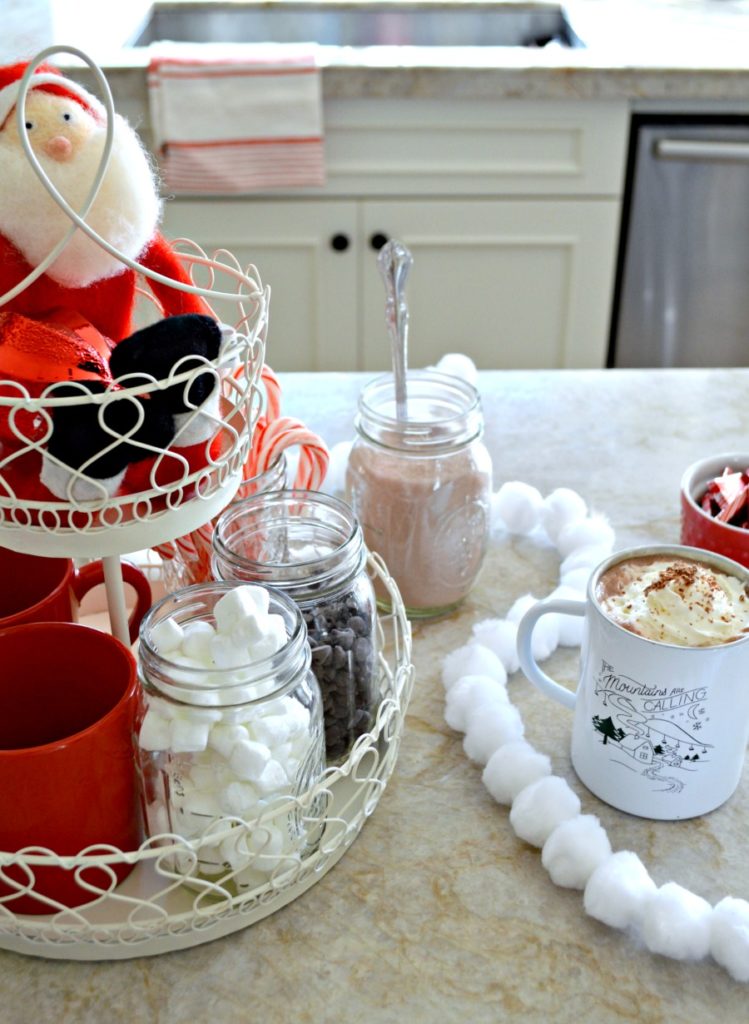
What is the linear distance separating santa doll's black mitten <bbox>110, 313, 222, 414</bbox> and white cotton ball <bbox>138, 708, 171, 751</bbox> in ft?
0.47

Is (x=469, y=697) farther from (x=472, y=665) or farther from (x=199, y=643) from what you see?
(x=199, y=643)

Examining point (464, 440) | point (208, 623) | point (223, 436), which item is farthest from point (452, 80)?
point (208, 623)

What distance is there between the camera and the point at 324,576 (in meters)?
0.57

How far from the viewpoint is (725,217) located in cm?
171

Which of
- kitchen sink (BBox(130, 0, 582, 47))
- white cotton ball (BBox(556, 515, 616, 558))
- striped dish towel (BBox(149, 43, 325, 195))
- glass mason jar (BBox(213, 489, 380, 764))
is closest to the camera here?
glass mason jar (BBox(213, 489, 380, 764))

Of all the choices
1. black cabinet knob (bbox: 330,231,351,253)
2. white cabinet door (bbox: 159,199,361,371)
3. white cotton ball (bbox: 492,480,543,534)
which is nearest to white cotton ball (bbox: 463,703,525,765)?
white cotton ball (bbox: 492,480,543,534)

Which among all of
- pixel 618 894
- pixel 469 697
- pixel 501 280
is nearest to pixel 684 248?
pixel 501 280

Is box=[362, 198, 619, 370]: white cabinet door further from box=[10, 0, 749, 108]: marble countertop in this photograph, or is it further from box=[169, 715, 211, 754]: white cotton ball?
box=[169, 715, 211, 754]: white cotton ball

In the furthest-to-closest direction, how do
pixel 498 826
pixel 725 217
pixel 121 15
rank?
1. pixel 121 15
2. pixel 725 217
3. pixel 498 826

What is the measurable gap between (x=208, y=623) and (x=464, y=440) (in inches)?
9.9

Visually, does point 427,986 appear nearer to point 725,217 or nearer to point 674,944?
point 674,944

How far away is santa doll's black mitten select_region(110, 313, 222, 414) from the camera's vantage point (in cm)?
47

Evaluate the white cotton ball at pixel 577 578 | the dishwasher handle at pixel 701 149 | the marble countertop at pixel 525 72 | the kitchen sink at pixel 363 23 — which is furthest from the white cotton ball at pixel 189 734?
the kitchen sink at pixel 363 23

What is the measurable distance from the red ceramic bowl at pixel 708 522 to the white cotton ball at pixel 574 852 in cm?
25
